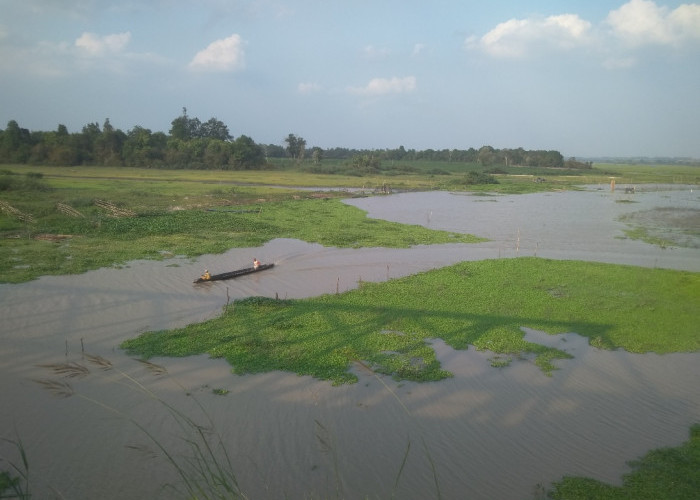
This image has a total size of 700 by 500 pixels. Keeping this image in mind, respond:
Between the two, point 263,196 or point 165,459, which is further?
point 263,196

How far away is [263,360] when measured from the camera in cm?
867

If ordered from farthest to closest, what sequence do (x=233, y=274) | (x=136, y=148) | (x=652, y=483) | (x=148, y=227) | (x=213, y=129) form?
(x=213, y=129) < (x=136, y=148) < (x=148, y=227) < (x=233, y=274) < (x=652, y=483)

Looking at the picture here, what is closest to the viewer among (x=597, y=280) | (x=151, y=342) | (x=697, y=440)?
(x=697, y=440)

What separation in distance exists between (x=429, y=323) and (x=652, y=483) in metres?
5.48

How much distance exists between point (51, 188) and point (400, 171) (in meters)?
56.2

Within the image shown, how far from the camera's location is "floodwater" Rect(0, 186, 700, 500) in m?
5.90

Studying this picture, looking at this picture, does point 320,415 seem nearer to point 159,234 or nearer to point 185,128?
point 159,234

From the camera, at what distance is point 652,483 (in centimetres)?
571

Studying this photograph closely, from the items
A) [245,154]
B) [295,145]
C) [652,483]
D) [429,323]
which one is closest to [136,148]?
[245,154]

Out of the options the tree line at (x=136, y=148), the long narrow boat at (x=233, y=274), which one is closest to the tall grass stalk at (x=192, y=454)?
the long narrow boat at (x=233, y=274)

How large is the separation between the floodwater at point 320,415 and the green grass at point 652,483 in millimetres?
202

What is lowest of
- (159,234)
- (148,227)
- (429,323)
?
(429,323)

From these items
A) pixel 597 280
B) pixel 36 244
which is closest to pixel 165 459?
pixel 597 280

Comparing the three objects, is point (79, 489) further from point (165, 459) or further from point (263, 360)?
point (263, 360)
